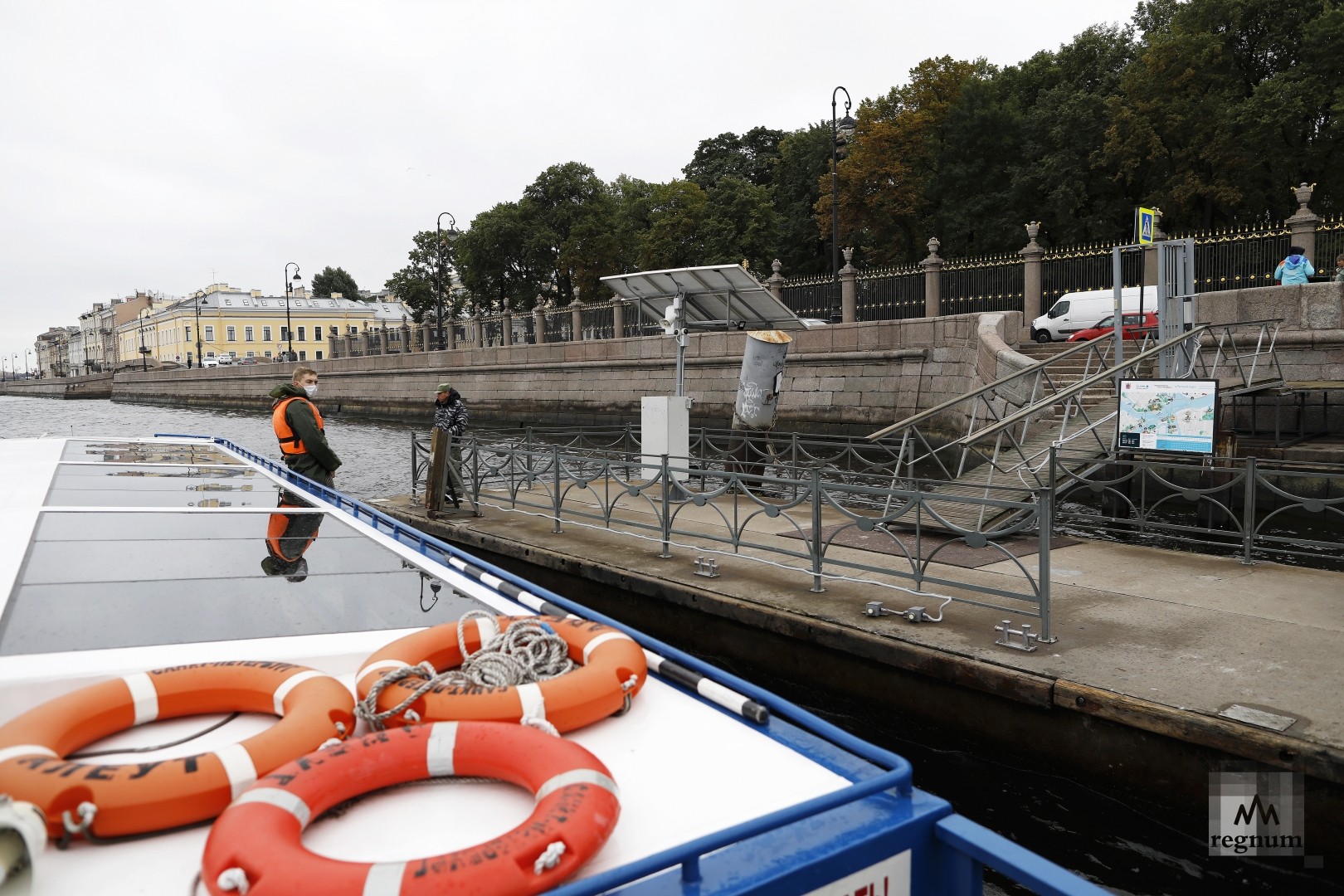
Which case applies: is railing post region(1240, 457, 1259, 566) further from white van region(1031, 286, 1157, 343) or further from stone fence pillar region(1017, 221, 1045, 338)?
white van region(1031, 286, 1157, 343)

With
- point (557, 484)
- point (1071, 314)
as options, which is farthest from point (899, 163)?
point (557, 484)

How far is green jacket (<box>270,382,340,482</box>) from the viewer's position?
9.05m

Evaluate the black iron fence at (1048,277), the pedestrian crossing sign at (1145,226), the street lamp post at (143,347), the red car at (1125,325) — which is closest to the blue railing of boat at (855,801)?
the pedestrian crossing sign at (1145,226)

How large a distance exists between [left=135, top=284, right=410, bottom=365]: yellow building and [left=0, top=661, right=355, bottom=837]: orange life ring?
94243 mm

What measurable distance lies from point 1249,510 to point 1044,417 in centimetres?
556

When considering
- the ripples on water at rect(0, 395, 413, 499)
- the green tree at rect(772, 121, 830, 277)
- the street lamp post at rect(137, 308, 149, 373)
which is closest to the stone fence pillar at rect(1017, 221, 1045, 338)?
the ripples on water at rect(0, 395, 413, 499)

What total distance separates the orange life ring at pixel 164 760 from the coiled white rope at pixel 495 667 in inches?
4.6

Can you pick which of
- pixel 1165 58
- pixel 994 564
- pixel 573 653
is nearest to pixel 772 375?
pixel 994 564

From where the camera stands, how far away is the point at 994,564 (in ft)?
24.3

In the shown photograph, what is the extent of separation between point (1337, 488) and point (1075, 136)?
28907 millimetres

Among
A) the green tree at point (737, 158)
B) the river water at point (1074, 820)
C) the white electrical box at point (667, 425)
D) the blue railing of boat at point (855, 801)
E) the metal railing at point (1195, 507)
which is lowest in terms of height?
the river water at point (1074, 820)

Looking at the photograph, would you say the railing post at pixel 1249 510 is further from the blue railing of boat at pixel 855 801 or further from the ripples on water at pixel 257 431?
the ripples on water at pixel 257 431

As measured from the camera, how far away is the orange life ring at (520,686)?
262 centimetres

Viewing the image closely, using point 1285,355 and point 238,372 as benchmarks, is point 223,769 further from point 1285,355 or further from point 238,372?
point 238,372
